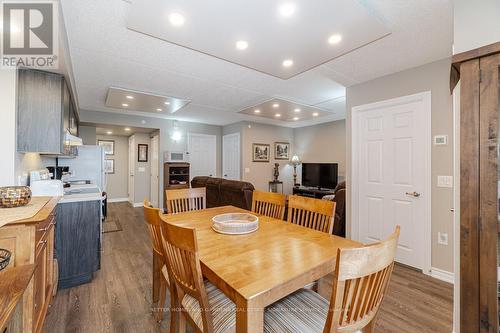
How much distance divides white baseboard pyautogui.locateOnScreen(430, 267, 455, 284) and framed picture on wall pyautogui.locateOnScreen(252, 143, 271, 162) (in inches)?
177

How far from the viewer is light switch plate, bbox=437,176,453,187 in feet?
8.07

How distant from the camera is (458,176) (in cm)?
137

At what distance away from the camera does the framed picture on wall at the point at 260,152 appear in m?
6.36

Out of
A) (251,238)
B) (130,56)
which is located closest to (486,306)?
(251,238)

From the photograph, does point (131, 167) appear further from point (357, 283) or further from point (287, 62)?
point (357, 283)

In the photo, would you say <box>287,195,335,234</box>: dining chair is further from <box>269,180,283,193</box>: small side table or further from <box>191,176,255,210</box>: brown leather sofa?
→ <box>269,180,283,193</box>: small side table

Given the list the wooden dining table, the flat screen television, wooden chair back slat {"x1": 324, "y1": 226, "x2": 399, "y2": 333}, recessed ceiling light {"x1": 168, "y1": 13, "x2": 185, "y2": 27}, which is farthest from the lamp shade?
wooden chair back slat {"x1": 324, "y1": 226, "x2": 399, "y2": 333}

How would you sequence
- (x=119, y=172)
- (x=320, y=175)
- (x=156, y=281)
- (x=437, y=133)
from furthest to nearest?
(x=119, y=172)
(x=320, y=175)
(x=437, y=133)
(x=156, y=281)

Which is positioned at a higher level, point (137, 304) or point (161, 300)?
point (161, 300)

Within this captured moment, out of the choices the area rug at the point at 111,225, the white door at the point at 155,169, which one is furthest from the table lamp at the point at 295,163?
the area rug at the point at 111,225

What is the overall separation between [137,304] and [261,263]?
1597 mm

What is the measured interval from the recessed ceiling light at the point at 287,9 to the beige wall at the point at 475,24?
97 centimetres

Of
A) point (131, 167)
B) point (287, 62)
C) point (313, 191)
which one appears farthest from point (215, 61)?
point (131, 167)

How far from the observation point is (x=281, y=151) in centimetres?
693
